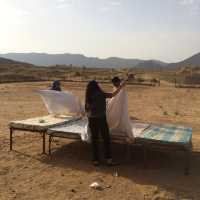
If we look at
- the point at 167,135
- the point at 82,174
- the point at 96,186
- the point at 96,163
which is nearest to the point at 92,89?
the point at 96,163

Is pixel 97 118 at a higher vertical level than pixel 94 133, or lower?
higher

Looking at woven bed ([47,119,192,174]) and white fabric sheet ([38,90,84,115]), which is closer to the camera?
woven bed ([47,119,192,174])

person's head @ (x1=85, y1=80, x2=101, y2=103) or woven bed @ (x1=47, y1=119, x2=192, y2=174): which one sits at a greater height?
person's head @ (x1=85, y1=80, x2=101, y2=103)

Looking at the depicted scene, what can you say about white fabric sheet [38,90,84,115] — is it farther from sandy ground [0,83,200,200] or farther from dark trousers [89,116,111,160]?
dark trousers [89,116,111,160]

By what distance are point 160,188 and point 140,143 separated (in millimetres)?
1371

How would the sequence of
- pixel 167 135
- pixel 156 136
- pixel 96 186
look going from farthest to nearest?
pixel 167 135 → pixel 156 136 → pixel 96 186

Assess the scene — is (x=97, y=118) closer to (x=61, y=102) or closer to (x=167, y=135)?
(x=167, y=135)

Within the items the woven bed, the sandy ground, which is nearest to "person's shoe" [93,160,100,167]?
the sandy ground

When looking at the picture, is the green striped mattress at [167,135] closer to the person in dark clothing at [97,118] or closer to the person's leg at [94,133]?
the person in dark clothing at [97,118]

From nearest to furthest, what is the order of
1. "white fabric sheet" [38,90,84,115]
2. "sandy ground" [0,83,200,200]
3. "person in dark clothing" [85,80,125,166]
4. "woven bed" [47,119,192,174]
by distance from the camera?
"sandy ground" [0,83,200,200] < "woven bed" [47,119,192,174] < "person in dark clothing" [85,80,125,166] < "white fabric sheet" [38,90,84,115]

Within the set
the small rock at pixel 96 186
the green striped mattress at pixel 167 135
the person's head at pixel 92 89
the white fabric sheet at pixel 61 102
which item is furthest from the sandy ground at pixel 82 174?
the person's head at pixel 92 89

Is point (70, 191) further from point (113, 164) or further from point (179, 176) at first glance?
point (179, 176)

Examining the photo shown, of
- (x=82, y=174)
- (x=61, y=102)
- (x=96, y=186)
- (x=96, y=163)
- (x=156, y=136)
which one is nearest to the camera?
(x=96, y=186)

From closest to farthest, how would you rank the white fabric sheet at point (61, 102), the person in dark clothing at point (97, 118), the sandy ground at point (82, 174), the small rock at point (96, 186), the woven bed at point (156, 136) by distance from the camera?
the sandy ground at point (82, 174)
the small rock at point (96, 186)
the woven bed at point (156, 136)
the person in dark clothing at point (97, 118)
the white fabric sheet at point (61, 102)
